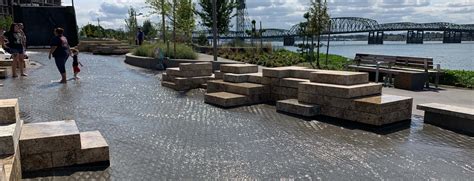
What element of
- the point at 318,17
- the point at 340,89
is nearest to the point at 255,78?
the point at 340,89

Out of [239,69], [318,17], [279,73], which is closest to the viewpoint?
[279,73]

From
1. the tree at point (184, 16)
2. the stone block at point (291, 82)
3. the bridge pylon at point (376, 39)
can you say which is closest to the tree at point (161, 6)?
the tree at point (184, 16)

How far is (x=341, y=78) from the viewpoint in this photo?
311 inches

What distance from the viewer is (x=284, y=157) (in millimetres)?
5453

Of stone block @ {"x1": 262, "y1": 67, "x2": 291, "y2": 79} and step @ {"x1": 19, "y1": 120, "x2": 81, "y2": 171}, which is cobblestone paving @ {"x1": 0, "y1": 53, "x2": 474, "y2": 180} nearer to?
step @ {"x1": 19, "y1": 120, "x2": 81, "y2": 171}

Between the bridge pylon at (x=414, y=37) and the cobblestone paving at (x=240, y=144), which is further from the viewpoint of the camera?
the bridge pylon at (x=414, y=37)

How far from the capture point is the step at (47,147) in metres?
4.61

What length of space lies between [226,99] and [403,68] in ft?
24.0

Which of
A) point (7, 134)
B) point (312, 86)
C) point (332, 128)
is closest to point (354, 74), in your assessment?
point (312, 86)

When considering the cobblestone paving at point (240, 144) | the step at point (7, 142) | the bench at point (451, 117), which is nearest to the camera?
the step at point (7, 142)

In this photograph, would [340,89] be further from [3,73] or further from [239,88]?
[3,73]

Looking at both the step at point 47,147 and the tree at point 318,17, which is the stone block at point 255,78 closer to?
the step at point 47,147

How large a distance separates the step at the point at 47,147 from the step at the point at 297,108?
173 inches

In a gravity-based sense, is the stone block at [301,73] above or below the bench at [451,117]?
above
